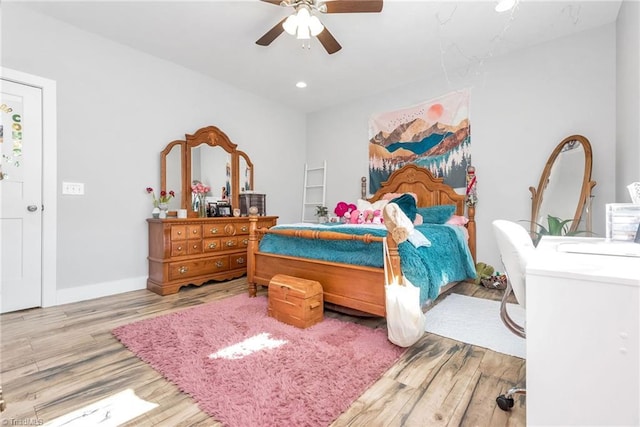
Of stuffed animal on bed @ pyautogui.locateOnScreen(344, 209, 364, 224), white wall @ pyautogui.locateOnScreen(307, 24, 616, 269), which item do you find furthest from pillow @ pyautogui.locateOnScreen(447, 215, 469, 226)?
stuffed animal on bed @ pyautogui.locateOnScreen(344, 209, 364, 224)

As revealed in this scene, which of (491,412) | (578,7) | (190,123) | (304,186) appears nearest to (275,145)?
(304,186)

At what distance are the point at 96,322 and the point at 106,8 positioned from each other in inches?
106

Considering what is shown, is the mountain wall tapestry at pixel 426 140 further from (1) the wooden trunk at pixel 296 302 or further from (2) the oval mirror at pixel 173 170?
(2) the oval mirror at pixel 173 170

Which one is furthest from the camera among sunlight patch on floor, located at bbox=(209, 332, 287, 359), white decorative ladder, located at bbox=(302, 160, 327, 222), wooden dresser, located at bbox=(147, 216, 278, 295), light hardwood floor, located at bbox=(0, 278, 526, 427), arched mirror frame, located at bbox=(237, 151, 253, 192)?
white decorative ladder, located at bbox=(302, 160, 327, 222)

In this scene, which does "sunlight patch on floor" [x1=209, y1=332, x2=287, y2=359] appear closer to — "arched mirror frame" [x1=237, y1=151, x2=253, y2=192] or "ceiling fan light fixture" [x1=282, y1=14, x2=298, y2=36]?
"ceiling fan light fixture" [x1=282, y1=14, x2=298, y2=36]

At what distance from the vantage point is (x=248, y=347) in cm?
185

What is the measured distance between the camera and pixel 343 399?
1.35m

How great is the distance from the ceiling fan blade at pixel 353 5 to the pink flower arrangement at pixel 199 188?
8.14 ft

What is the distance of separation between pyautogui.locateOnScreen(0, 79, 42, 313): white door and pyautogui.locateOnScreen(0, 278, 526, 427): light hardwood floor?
44 centimetres

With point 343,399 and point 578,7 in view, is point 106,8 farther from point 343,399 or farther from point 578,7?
point 578,7

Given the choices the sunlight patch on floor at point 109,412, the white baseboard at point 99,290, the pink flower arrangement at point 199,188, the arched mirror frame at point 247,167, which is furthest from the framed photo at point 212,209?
the sunlight patch on floor at point 109,412

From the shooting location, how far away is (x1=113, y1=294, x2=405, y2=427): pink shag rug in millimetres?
1295

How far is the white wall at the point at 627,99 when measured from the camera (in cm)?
204

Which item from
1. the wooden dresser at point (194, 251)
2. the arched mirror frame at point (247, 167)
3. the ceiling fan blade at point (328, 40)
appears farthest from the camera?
the arched mirror frame at point (247, 167)
